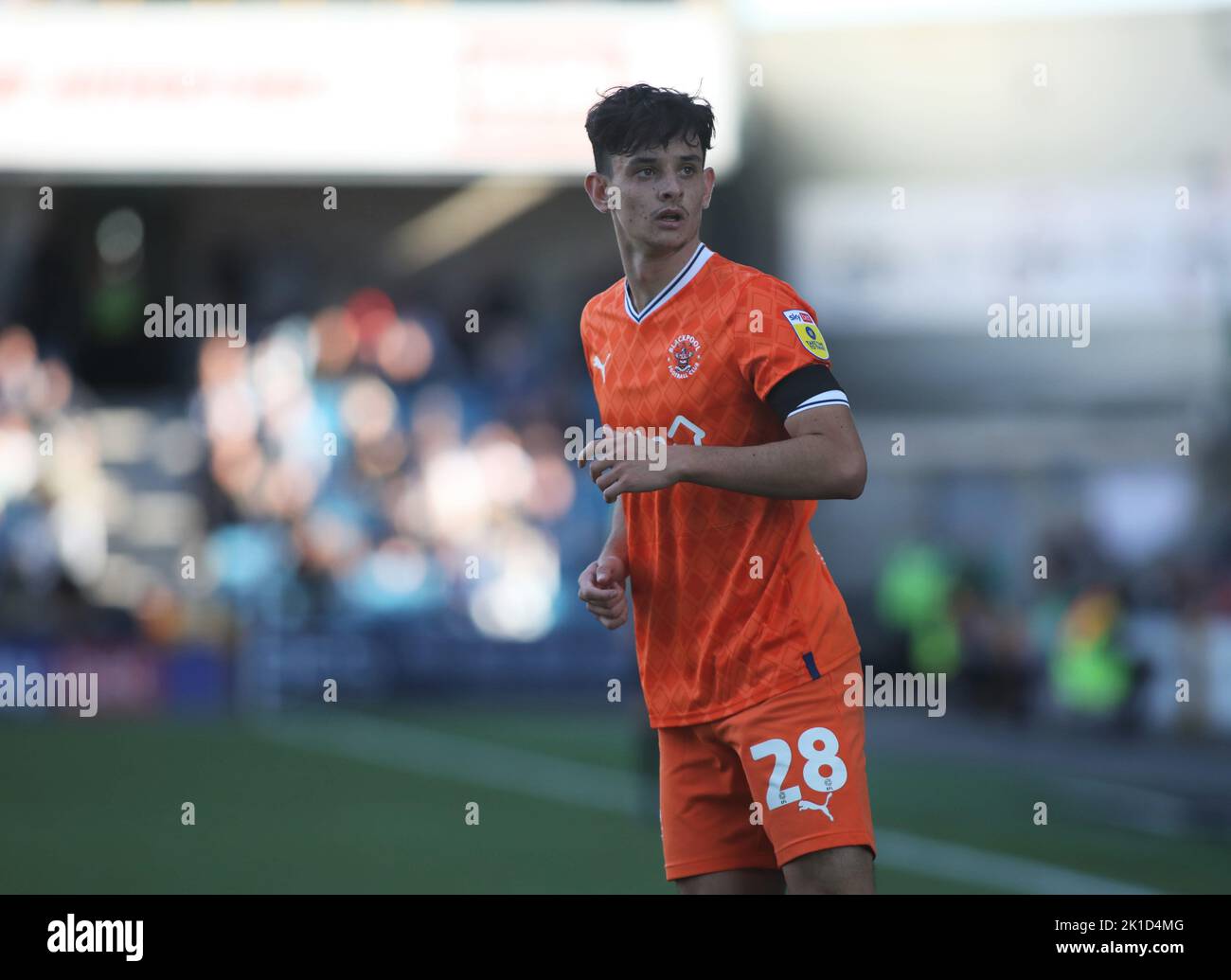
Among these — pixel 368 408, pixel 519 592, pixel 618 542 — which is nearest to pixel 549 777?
pixel 519 592

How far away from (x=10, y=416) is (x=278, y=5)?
7.80 meters

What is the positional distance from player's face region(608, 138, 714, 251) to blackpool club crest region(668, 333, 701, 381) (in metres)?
0.23

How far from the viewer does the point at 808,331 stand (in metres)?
4.61

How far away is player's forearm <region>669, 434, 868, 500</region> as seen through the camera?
173 inches

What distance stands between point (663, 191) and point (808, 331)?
497 mm

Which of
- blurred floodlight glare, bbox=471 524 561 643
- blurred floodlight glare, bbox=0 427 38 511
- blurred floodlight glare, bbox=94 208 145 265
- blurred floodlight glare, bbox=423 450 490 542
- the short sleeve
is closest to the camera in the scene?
the short sleeve

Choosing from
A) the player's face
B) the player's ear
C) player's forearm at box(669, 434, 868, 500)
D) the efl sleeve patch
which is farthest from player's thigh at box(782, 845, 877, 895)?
the player's ear

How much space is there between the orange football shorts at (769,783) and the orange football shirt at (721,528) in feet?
0.18

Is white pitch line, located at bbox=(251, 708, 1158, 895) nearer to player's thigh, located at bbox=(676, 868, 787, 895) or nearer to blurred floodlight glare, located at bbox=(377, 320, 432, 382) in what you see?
player's thigh, located at bbox=(676, 868, 787, 895)

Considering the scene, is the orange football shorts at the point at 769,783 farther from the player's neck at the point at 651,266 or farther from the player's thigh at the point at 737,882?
the player's neck at the point at 651,266

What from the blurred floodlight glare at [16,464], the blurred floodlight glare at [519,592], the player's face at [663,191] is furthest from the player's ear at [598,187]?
the blurred floodlight glare at [16,464]

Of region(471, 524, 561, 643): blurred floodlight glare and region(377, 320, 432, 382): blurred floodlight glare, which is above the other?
region(377, 320, 432, 382): blurred floodlight glare

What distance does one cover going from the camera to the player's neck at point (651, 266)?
4.78m
